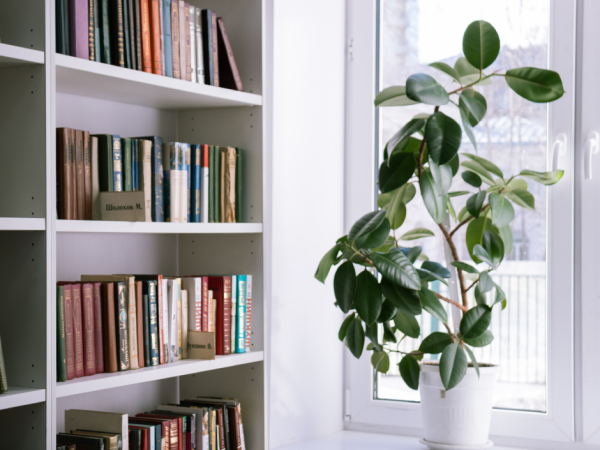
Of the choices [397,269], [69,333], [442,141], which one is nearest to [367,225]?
[397,269]

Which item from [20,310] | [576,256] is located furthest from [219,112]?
[576,256]

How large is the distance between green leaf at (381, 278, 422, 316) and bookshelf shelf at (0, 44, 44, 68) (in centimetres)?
111

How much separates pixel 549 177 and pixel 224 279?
1.07 metres

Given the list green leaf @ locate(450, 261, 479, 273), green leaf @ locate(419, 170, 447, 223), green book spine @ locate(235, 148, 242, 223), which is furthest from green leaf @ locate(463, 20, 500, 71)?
green book spine @ locate(235, 148, 242, 223)

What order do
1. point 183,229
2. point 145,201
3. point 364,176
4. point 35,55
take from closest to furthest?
point 35,55
point 145,201
point 183,229
point 364,176

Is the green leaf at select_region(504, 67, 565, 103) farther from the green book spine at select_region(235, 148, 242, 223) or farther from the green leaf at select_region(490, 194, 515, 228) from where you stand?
the green book spine at select_region(235, 148, 242, 223)

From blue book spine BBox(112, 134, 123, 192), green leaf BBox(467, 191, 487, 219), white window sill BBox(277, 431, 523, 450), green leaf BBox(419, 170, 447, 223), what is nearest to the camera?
blue book spine BBox(112, 134, 123, 192)

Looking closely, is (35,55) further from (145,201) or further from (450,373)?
(450,373)

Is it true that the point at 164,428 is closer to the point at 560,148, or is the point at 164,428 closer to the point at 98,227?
the point at 98,227

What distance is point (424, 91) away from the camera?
187 cm

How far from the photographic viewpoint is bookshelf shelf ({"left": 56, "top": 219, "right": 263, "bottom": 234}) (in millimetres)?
1626

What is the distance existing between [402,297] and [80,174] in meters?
0.95

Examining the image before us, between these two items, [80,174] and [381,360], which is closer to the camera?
[80,174]

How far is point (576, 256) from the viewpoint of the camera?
8.18 ft
